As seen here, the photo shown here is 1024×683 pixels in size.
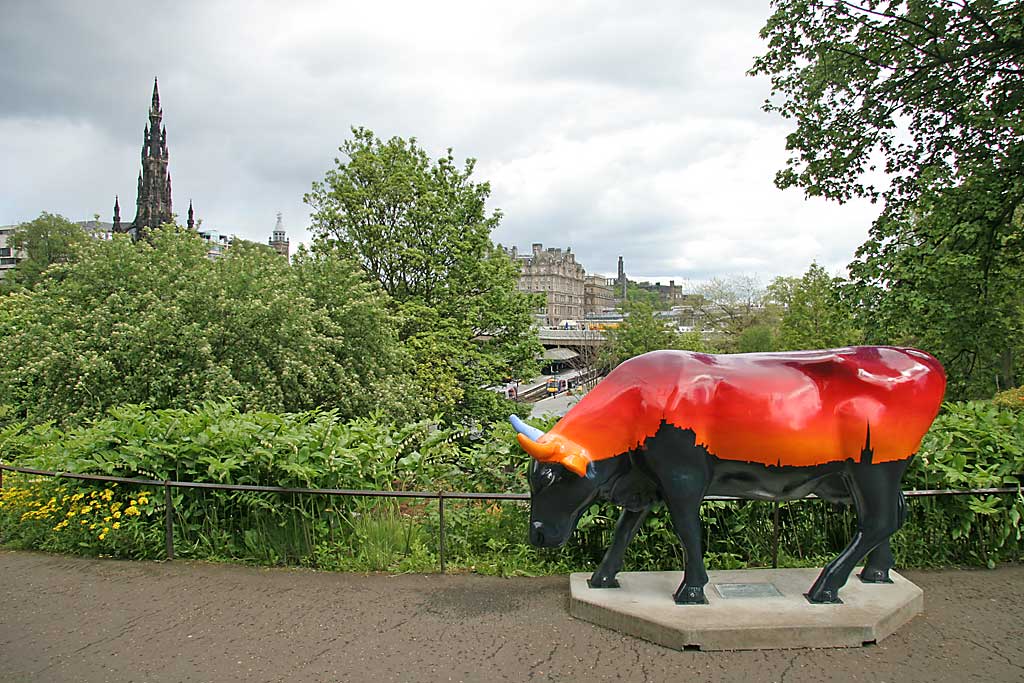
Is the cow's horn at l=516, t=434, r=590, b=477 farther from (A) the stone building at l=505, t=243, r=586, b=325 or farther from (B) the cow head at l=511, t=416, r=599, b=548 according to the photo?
(A) the stone building at l=505, t=243, r=586, b=325

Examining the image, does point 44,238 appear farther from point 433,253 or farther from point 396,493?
point 396,493

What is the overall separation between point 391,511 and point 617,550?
2333 mm

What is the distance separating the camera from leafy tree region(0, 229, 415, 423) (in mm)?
13016

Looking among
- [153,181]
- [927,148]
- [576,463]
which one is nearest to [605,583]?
[576,463]

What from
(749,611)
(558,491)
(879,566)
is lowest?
(749,611)

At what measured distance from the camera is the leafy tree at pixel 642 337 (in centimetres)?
4881

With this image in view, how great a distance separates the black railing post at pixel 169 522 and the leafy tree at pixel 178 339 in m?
4.89

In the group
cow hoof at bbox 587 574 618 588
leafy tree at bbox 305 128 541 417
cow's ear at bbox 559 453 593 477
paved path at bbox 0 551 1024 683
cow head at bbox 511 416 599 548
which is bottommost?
paved path at bbox 0 551 1024 683

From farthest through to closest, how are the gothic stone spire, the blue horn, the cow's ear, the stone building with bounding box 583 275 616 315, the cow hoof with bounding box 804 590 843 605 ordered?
the stone building with bounding box 583 275 616 315
the gothic stone spire
the blue horn
the cow hoof with bounding box 804 590 843 605
the cow's ear

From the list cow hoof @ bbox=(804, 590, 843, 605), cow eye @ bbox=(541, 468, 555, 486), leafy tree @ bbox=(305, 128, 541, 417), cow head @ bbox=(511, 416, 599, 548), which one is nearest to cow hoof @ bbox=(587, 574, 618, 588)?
cow head @ bbox=(511, 416, 599, 548)

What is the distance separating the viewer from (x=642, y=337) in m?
48.7

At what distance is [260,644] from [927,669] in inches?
184

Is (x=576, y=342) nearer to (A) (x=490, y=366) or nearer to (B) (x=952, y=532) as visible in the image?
(A) (x=490, y=366)

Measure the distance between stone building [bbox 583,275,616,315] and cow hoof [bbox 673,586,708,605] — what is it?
149897 mm
